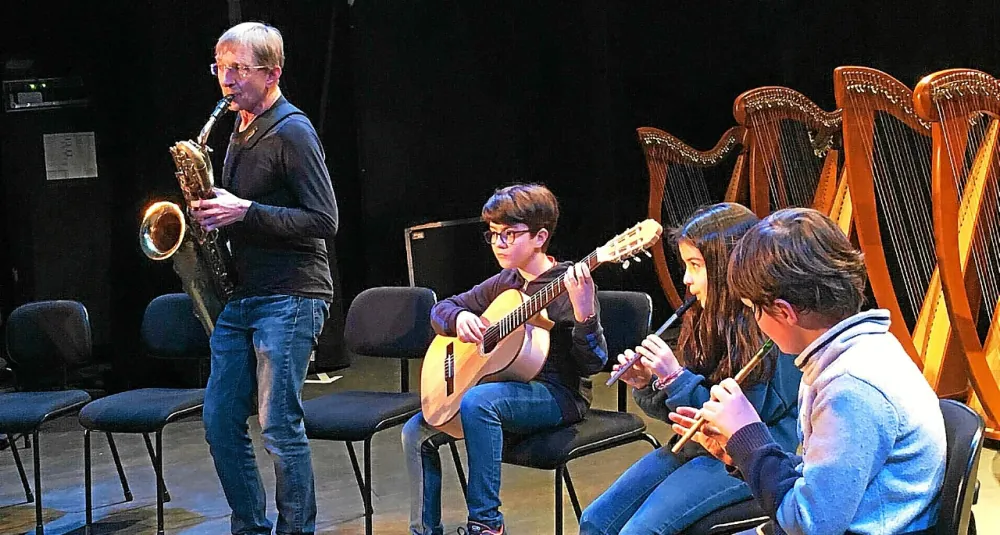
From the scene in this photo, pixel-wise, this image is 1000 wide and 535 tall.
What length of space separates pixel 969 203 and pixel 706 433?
3.14 m

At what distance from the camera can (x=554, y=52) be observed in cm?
718

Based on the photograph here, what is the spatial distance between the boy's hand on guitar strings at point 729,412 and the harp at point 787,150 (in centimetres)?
370

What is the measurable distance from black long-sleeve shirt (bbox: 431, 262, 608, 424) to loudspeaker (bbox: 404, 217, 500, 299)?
3327 mm

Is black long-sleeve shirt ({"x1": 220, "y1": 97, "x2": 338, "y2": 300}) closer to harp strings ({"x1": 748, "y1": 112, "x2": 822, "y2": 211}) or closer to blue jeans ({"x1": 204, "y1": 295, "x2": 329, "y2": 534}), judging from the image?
blue jeans ({"x1": 204, "y1": 295, "x2": 329, "y2": 534})

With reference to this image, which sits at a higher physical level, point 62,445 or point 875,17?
point 875,17

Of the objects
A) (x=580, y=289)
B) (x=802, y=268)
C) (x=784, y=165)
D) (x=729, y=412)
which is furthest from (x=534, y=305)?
(x=784, y=165)

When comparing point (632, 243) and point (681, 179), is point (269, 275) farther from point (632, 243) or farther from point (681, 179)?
point (681, 179)

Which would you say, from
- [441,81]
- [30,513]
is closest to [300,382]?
[30,513]

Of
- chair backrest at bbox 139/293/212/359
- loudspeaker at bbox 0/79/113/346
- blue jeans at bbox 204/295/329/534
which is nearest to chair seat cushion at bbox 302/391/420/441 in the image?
blue jeans at bbox 204/295/329/534

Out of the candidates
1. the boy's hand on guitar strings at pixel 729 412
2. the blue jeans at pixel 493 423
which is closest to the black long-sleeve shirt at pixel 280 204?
the blue jeans at pixel 493 423

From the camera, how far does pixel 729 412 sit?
1.83m

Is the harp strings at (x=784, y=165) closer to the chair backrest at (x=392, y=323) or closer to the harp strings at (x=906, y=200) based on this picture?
the harp strings at (x=906, y=200)

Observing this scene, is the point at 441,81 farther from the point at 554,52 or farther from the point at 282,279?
the point at 282,279

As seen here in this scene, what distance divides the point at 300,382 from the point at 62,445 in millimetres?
2448
